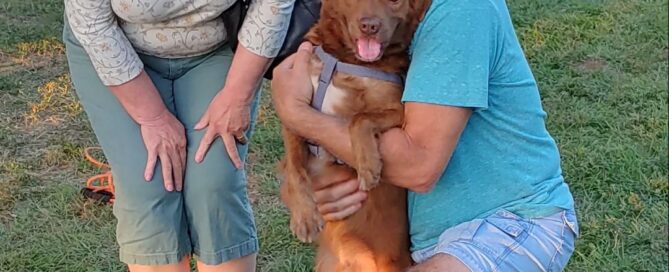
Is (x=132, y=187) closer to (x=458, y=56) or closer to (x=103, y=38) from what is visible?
(x=103, y=38)

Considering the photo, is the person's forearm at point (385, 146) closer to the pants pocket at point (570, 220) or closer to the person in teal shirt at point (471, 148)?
the person in teal shirt at point (471, 148)

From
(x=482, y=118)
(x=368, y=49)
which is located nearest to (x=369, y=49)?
(x=368, y=49)

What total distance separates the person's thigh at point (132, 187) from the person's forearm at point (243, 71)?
0.81 ft

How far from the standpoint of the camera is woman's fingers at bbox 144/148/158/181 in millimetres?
3008

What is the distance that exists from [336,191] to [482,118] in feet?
1.67

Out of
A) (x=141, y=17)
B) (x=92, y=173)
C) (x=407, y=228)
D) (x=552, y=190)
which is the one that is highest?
(x=141, y=17)

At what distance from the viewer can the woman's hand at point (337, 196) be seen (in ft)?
9.45

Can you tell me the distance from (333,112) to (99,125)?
75 centimetres

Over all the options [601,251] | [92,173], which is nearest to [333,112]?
[601,251]

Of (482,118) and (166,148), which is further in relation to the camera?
(166,148)

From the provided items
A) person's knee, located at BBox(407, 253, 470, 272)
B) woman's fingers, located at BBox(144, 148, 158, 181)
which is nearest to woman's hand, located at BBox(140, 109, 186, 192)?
woman's fingers, located at BBox(144, 148, 158, 181)

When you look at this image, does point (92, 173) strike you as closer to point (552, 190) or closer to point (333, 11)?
point (333, 11)

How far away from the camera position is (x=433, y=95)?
250cm

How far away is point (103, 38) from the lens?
9.66 feet
